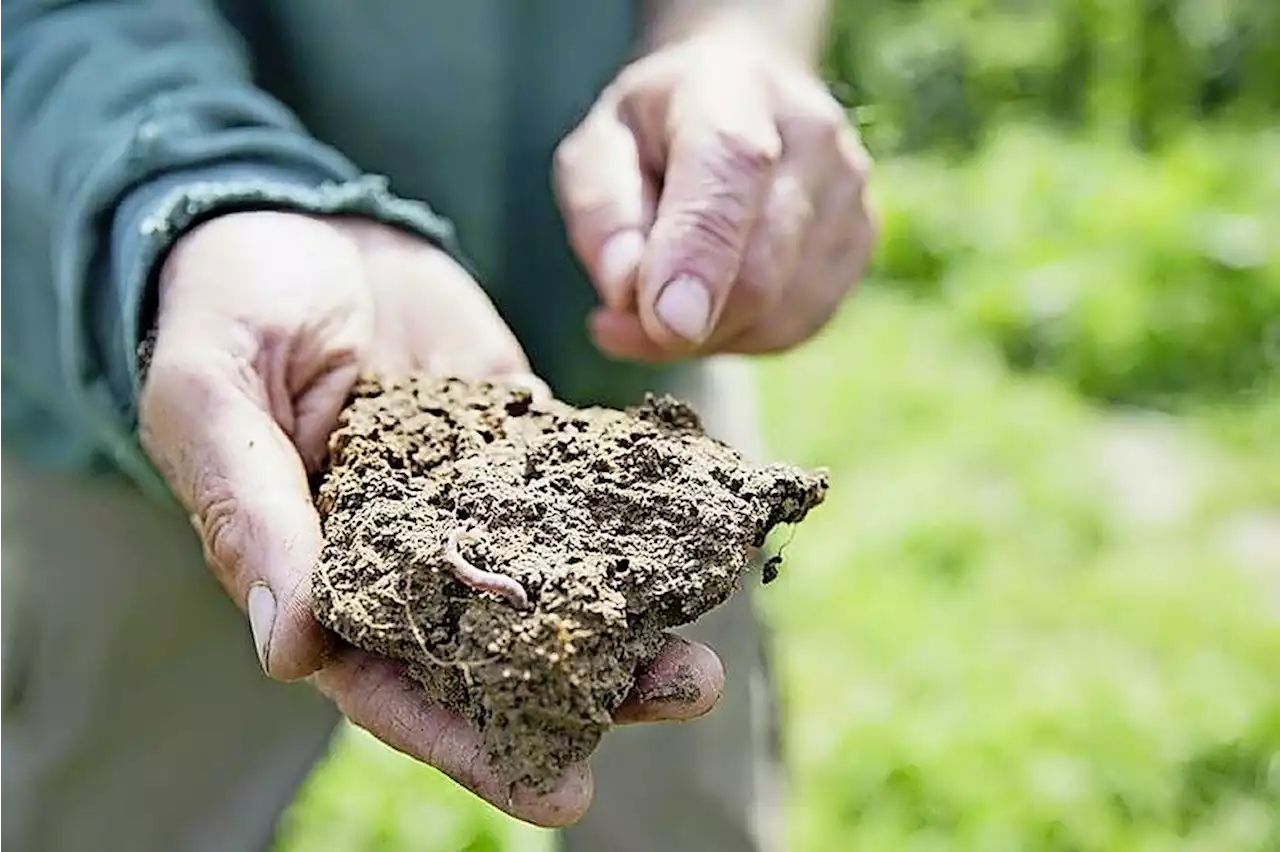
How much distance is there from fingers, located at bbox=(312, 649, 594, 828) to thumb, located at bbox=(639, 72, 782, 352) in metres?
0.42

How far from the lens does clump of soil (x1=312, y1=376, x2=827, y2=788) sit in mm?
1090

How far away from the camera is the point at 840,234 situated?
5.28ft

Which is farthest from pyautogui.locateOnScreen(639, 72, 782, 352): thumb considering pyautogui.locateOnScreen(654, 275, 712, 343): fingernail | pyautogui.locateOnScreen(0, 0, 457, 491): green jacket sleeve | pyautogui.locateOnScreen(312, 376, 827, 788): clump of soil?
pyautogui.locateOnScreen(0, 0, 457, 491): green jacket sleeve

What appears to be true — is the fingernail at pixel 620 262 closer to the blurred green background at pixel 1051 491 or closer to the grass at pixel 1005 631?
the blurred green background at pixel 1051 491

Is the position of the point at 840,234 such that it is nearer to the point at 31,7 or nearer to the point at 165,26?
the point at 165,26

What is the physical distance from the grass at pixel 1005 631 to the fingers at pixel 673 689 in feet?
4.58

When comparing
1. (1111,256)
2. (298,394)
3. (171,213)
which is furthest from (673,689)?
(1111,256)

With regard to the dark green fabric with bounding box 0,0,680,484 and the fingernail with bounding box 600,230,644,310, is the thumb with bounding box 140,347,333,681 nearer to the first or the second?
the dark green fabric with bounding box 0,0,680,484

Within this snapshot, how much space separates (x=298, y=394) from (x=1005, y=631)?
184cm

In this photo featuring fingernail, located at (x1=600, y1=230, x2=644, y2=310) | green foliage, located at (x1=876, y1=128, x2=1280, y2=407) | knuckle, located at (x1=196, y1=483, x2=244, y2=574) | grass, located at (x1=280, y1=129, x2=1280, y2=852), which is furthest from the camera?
green foliage, located at (x1=876, y1=128, x2=1280, y2=407)

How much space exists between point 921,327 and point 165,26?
2.91 meters

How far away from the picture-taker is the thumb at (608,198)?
1.49m

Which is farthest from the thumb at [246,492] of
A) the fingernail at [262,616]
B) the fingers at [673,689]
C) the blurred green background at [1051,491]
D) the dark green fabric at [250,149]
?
the blurred green background at [1051,491]

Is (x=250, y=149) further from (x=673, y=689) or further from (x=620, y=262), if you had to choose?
(x=673, y=689)
